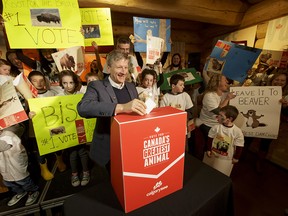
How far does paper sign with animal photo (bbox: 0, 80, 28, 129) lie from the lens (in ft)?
3.41

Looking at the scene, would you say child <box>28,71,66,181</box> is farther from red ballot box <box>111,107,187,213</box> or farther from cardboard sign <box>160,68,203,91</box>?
cardboard sign <box>160,68,203,91</box>

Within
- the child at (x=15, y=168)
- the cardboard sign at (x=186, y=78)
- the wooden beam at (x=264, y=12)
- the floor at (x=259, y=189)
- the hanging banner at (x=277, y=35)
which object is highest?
the wooden beam at (x=264, y=12)

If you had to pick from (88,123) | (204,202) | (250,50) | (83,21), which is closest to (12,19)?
(83,21)

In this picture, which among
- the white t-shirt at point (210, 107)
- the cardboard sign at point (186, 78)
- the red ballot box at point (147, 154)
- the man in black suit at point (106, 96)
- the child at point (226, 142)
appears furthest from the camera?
the cardboard sign at point (186, 78)

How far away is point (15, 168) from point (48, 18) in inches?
50.7

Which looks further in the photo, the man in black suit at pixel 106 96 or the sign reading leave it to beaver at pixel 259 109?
the sign reading leave it to beaver at pixel 259 109

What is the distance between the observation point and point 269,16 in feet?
7.06

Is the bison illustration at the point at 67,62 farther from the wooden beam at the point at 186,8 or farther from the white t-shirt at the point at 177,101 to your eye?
the white t-shirt at the point at 177,101

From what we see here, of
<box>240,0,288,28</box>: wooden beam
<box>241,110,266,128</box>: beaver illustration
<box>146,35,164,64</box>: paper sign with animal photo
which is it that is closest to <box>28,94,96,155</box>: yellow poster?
<box>146,35,164,64</box>: paper sign with animal photo

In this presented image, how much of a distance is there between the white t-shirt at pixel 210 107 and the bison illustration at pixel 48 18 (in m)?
1.74

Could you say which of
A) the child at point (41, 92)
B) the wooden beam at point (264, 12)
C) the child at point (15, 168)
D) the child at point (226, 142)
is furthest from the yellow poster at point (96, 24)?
the wooden beam at point (264, 12)

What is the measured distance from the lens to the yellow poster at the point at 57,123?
1.23m

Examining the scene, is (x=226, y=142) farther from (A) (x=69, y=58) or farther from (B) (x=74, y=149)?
(A) (x=69, y=58)

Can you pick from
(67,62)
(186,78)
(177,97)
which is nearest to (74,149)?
(67,62)
